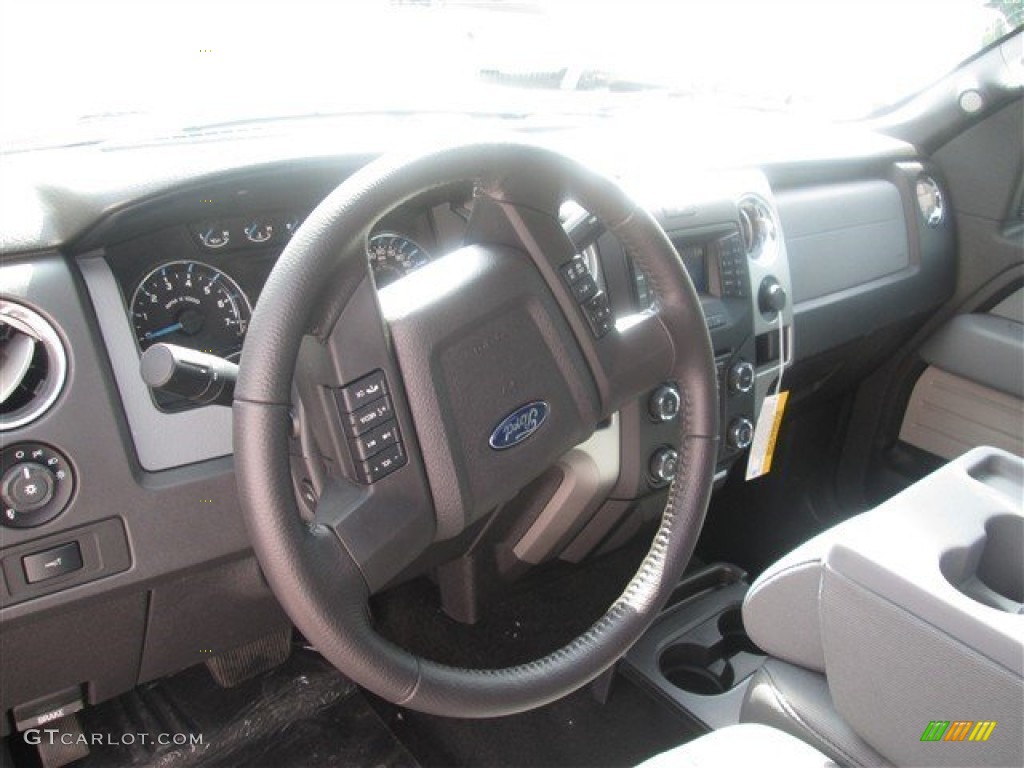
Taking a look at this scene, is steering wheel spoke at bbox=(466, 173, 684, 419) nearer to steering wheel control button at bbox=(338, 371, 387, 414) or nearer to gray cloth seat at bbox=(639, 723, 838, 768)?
steering wheel control button at bbox=(338, 371, 387, 414)

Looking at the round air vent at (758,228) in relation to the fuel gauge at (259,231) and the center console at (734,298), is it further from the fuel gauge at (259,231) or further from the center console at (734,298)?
the fuel gauge at (259,231)

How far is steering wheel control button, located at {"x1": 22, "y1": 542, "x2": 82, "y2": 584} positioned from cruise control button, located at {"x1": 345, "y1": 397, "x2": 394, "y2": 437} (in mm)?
391

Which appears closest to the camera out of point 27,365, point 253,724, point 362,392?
point 362,392

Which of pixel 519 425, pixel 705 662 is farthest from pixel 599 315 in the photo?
pixel 705 662

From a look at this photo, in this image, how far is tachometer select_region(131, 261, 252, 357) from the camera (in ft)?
3.74

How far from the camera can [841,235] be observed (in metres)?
2.01

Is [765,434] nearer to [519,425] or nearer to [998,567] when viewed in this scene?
[998,567]

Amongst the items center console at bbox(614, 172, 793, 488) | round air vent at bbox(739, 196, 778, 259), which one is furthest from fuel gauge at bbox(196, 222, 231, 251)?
round air vent at bbox(739, 196, 778, 259)

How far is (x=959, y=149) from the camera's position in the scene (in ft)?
7.45

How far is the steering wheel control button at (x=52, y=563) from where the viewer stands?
101 centimetres

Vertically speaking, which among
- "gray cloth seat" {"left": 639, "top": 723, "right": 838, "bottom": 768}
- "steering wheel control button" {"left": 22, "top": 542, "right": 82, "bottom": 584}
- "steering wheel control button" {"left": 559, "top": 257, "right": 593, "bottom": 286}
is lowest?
"gray cloth seat" {"left": 639, "top": 723, "right": 838, "bottom": 768}

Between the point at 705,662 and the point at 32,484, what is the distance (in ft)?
4.30

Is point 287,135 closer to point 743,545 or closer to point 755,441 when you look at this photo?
point 755,441

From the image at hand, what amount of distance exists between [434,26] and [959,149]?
135 cm
